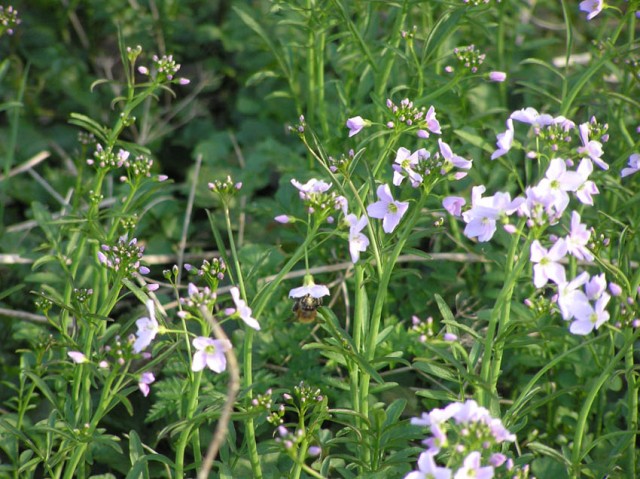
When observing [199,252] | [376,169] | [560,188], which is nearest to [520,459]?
[560,188]

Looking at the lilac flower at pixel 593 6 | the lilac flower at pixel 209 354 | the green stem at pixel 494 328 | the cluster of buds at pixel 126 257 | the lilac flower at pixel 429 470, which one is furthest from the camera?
the lilac flower at pixel 593 6

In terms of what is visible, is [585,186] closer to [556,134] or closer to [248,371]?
[556,134]

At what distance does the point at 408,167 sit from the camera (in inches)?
103

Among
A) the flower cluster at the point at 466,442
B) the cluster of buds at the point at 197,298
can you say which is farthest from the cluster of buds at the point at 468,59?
Answer: the flower cluster at the point at 466,442

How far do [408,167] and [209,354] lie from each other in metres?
0.89

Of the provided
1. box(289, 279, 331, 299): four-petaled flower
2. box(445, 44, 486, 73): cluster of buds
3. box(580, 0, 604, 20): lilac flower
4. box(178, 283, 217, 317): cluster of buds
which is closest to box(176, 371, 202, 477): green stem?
A: box(178, 283, 217, 317): cluster of buds

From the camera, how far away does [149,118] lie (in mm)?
5281

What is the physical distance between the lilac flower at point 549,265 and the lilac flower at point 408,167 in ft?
1.49

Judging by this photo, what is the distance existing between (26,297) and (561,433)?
268cm

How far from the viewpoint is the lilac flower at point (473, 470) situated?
197 cm

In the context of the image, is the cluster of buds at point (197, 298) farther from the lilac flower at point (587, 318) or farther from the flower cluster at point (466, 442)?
the lilac flower at point (587, 318)

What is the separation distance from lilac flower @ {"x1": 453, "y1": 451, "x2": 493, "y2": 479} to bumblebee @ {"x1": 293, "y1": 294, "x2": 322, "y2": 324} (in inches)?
41.8

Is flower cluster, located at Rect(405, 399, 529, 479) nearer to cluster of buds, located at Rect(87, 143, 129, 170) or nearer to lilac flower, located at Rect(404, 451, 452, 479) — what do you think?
lilac flower, located at Rect(404, 451, 452, 479)

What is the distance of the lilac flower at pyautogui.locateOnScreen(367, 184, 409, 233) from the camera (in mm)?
2605
